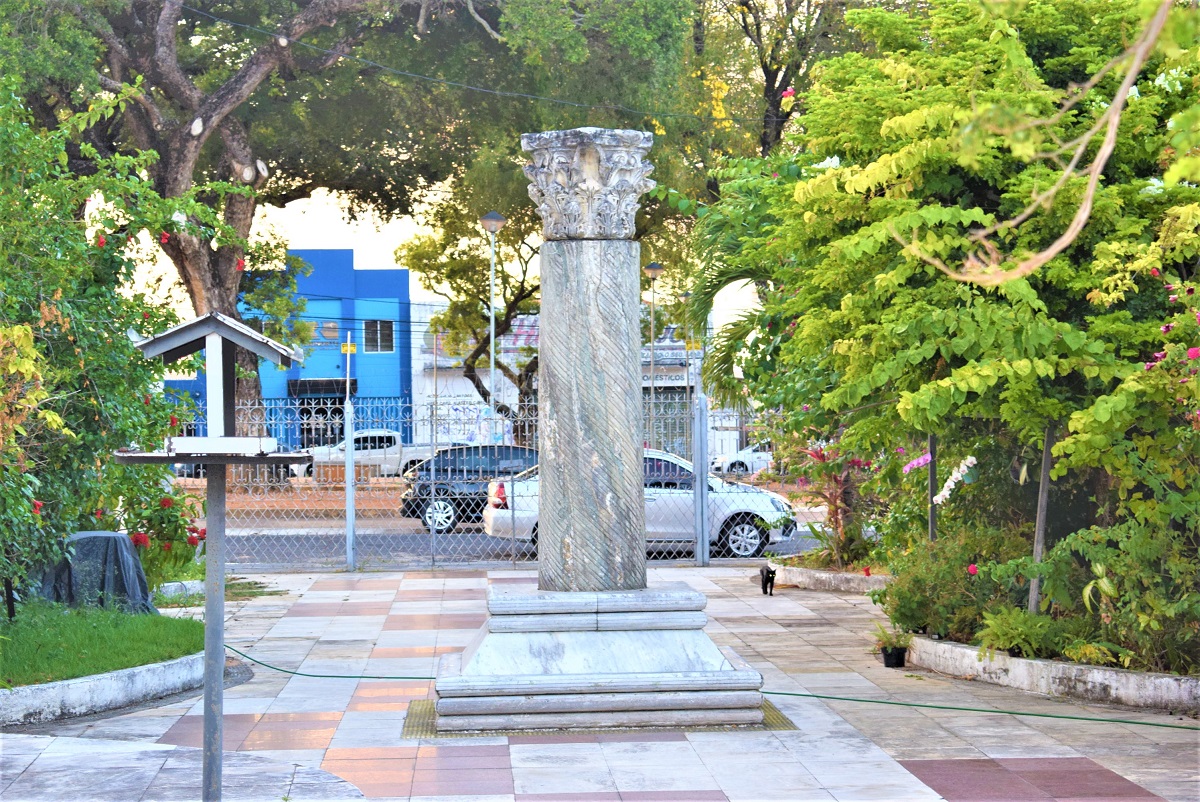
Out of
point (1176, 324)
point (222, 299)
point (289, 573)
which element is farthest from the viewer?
point (222, 299)

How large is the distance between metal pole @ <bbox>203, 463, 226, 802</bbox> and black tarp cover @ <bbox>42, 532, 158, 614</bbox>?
4873mm

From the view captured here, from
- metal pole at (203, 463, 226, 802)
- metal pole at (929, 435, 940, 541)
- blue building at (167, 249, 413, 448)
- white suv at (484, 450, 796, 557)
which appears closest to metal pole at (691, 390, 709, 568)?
white suv at (484, 450, 796, 557)

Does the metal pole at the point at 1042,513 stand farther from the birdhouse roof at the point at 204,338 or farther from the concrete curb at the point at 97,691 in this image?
the concrete curb at the point at 97,691

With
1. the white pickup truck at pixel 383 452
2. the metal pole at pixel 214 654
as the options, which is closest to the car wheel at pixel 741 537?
the white pickup truck at pixel 383 452

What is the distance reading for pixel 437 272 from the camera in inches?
1540

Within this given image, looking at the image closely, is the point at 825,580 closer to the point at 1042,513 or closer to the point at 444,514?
the point at 444,514

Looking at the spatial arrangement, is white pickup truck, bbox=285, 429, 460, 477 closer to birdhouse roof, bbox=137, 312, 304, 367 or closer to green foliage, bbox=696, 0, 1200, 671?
green foliage, bbox=696, 0, 1200, 671

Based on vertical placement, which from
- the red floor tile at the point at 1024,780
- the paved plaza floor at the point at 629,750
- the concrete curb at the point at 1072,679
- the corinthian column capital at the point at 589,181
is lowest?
the red floor tile at the point at 1024,780

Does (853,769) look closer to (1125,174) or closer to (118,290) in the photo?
(1125,174)

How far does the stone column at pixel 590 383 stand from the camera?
8.45 metres

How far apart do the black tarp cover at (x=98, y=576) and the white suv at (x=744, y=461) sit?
9835mm

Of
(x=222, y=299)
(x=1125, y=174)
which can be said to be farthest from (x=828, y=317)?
(x=222, y=299)

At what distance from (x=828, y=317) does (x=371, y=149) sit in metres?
20.9

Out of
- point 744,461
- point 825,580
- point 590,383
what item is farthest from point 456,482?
point 590,383
